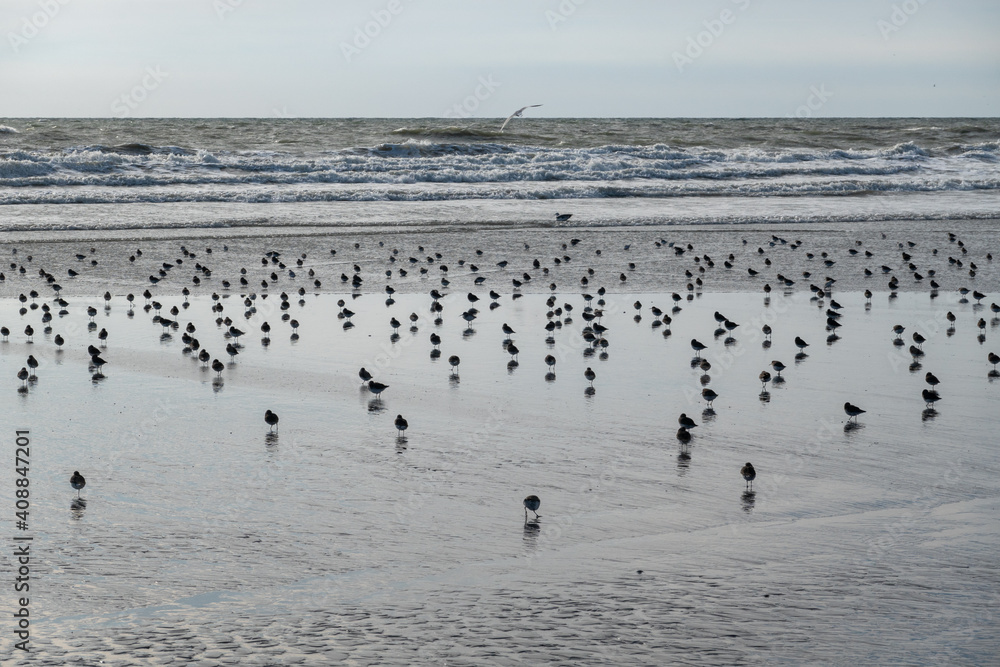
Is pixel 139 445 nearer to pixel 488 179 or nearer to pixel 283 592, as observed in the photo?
pixel 283 592

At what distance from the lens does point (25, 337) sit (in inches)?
645

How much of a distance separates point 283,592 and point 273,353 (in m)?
8.38

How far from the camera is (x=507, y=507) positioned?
9281 millimetres

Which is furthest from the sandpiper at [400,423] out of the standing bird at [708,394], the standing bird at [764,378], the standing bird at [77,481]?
the standing bird at [764,378]

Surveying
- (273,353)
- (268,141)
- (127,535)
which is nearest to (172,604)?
(127,535)

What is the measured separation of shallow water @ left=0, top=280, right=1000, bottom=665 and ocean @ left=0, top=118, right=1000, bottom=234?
18.4m

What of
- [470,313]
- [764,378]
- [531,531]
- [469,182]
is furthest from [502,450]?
[469,182]

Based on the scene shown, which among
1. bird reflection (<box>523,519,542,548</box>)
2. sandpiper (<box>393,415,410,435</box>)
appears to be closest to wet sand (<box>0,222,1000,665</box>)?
bird reflection (<box>523,519,542,548</box>)

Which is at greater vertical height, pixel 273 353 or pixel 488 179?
pixel 488 179

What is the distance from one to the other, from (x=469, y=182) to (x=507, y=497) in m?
36.5

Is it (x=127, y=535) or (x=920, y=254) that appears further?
(x=920, y=254)

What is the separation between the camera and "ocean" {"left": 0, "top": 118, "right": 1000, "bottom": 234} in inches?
1367

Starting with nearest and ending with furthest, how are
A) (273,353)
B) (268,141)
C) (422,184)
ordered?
(273,353)
(422,184)
(268,141)

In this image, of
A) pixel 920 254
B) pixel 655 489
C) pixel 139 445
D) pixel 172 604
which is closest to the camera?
pixel 172 604
